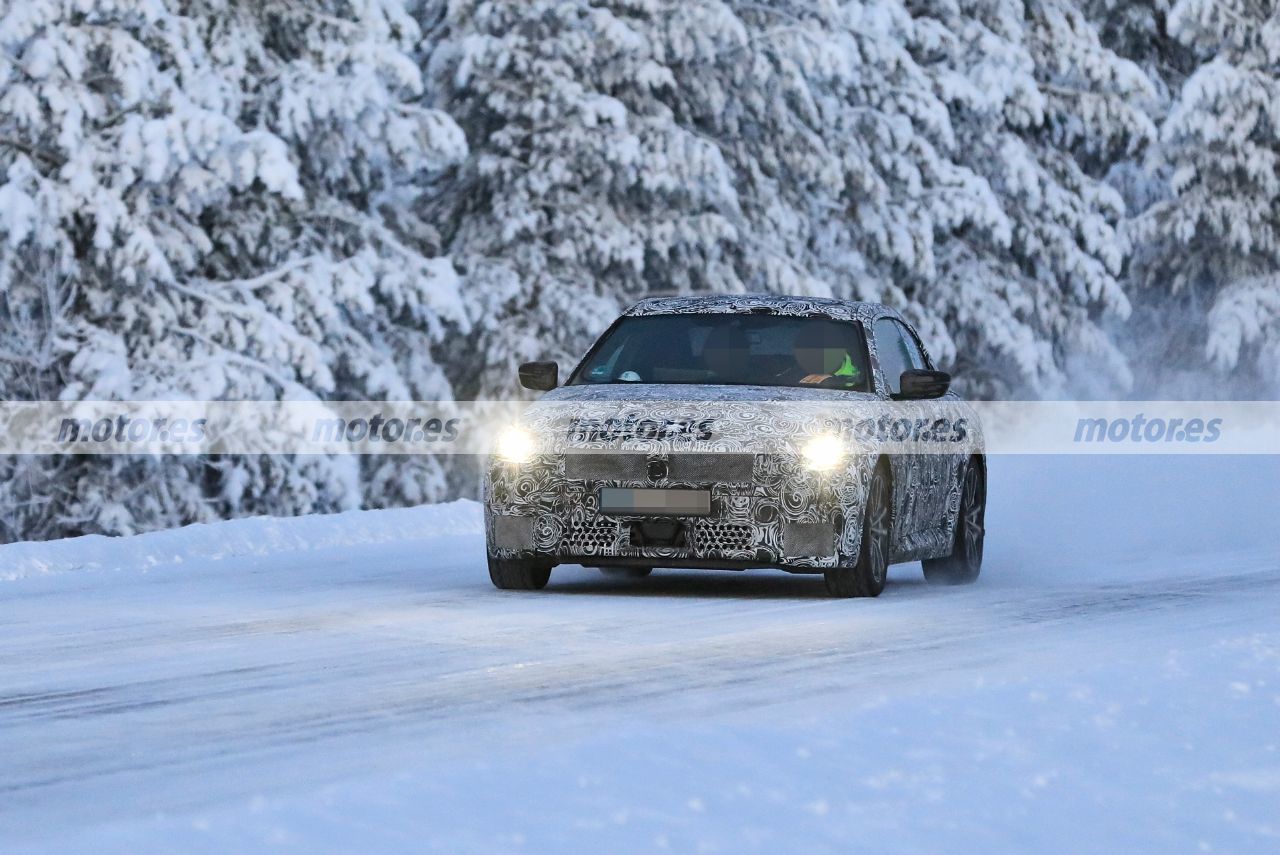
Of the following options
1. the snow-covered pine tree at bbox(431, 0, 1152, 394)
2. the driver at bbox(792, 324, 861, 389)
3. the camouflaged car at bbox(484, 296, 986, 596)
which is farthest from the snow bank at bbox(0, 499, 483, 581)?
the snow-covered pine tree at bbox(431, 0, 1152, 394)

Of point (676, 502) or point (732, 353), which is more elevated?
point (732, 353)

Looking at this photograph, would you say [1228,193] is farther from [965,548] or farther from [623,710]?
[623,710]

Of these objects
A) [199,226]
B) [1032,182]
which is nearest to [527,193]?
[199,226]

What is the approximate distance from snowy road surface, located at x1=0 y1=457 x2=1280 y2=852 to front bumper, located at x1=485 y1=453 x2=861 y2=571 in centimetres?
27

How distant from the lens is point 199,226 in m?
27.3

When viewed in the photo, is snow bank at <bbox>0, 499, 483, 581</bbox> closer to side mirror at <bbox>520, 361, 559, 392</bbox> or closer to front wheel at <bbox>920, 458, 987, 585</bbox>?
side mirror at <bbox>520, 361, 559, 392</bbox>

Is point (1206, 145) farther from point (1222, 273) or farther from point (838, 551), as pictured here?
point (838, 551)

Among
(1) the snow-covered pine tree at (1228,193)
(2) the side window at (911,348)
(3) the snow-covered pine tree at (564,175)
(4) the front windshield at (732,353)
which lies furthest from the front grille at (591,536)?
(1) the snow-covered pine tree at (1228,193)

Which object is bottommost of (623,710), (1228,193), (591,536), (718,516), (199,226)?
(623,710)

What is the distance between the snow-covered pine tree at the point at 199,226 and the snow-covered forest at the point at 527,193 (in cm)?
4

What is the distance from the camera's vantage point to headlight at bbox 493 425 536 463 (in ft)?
41.2

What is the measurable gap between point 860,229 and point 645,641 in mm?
A: 28289

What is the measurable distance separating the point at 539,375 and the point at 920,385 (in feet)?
6.64

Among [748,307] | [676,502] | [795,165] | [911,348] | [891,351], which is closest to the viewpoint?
[676,502]
